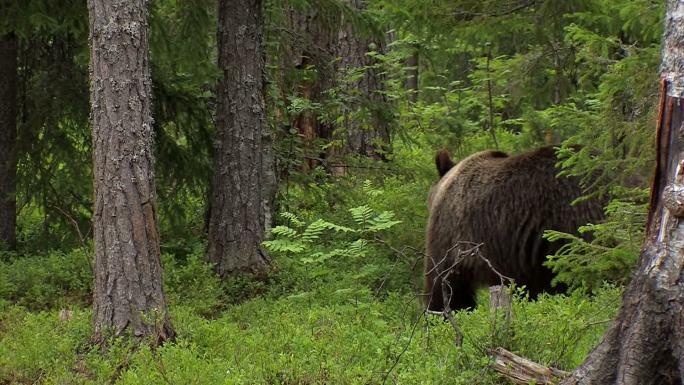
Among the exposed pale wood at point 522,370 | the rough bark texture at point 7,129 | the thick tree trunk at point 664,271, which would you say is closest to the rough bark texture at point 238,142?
the rough bark texture at point 7,129

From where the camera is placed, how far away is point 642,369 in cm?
429

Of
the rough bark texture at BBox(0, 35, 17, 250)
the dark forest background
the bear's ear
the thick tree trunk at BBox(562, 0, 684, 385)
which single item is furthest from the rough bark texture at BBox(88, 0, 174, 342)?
the rough bark texture at BBox(0, 35, 17, 250)

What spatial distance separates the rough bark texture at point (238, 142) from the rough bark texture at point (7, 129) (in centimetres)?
280

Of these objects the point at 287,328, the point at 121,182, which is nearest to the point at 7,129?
the point at 121,182

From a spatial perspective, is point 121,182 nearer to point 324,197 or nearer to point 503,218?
point 503,218

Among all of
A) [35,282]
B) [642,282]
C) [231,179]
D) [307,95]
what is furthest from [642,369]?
[307,95]

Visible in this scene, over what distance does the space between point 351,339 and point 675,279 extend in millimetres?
2771

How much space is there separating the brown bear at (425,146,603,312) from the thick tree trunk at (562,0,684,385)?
3.87m

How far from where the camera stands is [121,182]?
6.88 m

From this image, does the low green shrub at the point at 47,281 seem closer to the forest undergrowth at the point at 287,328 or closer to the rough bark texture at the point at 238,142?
the forest undergrowth at the point at 287,328

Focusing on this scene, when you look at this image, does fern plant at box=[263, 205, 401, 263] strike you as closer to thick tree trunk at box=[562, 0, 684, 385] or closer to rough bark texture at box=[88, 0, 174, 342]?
rough bark texture at box=[88, 0, 174, 342]

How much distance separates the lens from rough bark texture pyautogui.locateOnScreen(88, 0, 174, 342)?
689 cm

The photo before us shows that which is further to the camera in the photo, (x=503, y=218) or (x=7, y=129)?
(x=7, y=129)

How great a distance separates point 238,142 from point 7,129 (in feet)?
10.5
